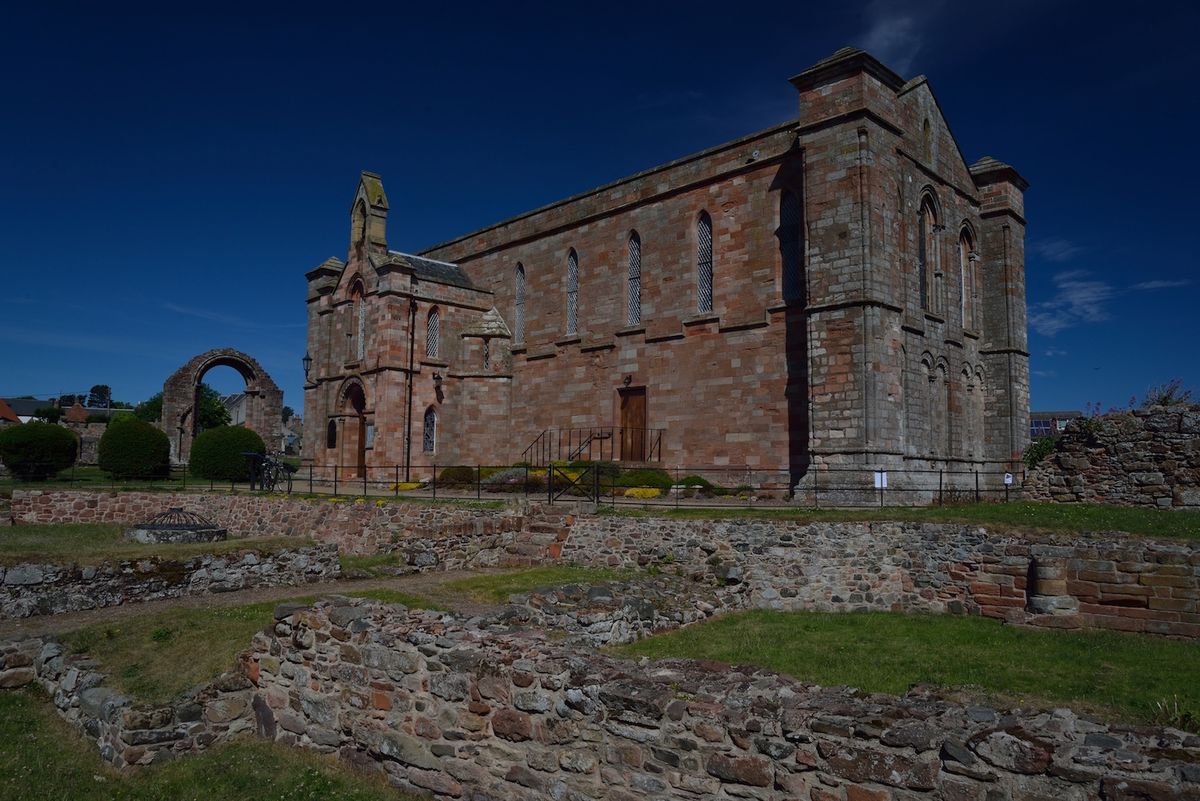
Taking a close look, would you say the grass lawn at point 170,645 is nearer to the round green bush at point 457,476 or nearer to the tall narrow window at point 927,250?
the round green bush at point 457,476

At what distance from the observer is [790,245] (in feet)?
82.1

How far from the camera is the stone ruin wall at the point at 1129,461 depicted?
58.6 ft

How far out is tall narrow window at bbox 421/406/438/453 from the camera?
3444cm

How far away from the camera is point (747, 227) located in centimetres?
2619

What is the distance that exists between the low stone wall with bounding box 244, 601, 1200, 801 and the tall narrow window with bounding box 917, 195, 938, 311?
20.5 m

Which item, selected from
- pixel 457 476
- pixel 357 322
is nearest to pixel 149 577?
pixel 457 476

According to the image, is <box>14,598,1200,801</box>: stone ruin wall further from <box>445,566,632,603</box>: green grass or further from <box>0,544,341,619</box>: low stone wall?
<box>445,566,632,603</box>: green grass

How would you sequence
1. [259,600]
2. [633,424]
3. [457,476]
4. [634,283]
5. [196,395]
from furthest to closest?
[196,395] < [634,283] < [457,476] < [633,424] < [259,600]

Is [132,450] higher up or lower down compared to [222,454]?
higher up

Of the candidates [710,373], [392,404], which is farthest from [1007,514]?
[392,404]

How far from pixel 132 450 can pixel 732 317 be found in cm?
2715

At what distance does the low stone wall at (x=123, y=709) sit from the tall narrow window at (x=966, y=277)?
25698 mm

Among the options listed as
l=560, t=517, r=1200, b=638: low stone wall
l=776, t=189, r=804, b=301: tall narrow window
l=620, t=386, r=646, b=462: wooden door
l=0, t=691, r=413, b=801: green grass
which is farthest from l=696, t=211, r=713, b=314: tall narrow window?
l=0, t=691, r=413, b=801: green grass

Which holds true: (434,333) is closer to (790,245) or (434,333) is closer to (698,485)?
(698,485)
